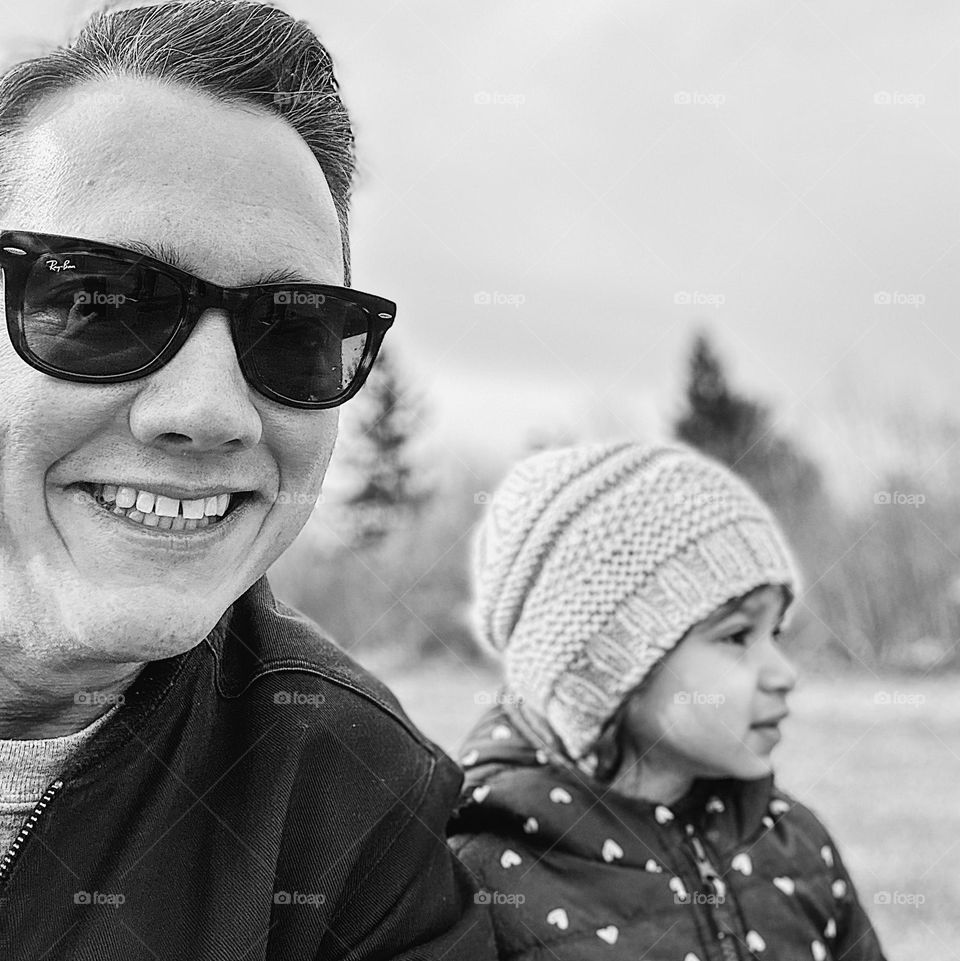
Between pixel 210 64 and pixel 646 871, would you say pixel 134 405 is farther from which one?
pixel 646 871

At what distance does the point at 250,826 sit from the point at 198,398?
692 millimetres

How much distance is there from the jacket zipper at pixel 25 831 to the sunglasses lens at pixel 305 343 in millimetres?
616

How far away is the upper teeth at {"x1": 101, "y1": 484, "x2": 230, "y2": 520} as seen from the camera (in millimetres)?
1508

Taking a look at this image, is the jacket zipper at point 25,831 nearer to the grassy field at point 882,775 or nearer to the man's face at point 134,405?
the man's face at point 134,405

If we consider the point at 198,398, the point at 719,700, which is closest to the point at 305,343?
the point at 198,398

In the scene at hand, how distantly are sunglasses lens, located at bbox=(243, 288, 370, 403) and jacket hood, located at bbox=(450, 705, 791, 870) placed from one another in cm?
110

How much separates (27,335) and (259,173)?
366 mm

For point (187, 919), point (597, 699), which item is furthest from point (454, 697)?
point (187, 919)

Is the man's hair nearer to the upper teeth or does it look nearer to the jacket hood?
the upper teeth

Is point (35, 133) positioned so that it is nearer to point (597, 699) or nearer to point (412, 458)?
point (597, 699)

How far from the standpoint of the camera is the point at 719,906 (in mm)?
2381

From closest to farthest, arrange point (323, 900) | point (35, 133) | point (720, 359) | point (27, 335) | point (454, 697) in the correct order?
point (27, 335) < point (35, 133) < point (323, 900) < point (454, 697) < point (720, 359)

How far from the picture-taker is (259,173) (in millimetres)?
1571

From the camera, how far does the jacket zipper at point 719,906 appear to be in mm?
2318
